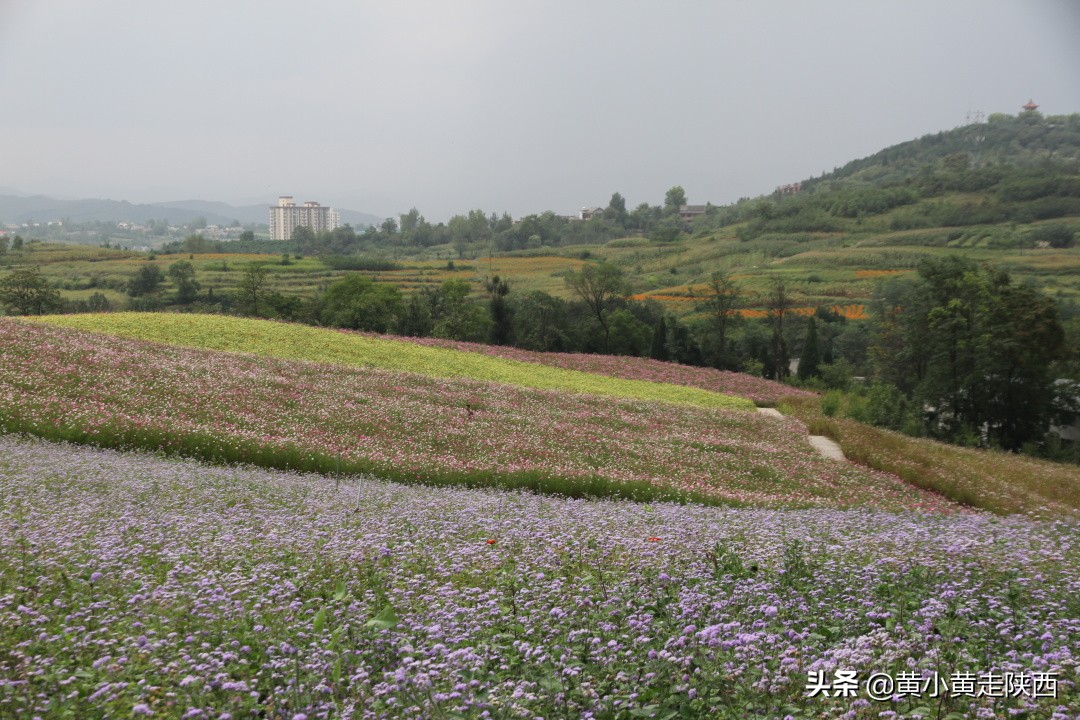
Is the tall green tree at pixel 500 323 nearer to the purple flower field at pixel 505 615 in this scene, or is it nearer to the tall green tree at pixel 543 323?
the tall green tree at pixel 543 323

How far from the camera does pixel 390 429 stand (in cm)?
2053

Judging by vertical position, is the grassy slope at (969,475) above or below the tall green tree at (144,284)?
below

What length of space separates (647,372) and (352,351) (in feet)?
65.7

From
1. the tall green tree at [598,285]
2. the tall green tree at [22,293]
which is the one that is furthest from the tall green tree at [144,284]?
the tall green tree at [598,285]

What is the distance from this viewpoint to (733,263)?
170 meters

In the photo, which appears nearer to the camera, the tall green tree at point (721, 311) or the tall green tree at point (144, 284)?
the tall green tree at point (721, 311)

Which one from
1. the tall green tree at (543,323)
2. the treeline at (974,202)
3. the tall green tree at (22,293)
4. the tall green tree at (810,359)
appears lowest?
the tall green tree at (810,359)

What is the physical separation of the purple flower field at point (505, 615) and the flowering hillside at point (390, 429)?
6898mm

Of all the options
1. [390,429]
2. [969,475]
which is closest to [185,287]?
[390,429]

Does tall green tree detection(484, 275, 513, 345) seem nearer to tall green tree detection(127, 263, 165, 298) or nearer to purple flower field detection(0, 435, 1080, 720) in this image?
purple flower field detection(0, 435, 1080, 720)

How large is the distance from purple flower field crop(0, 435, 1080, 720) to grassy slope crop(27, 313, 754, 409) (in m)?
26.9

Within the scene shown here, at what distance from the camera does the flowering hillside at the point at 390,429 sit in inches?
661

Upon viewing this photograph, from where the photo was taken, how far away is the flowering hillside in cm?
1680

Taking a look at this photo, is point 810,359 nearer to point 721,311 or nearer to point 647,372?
point 721,311
